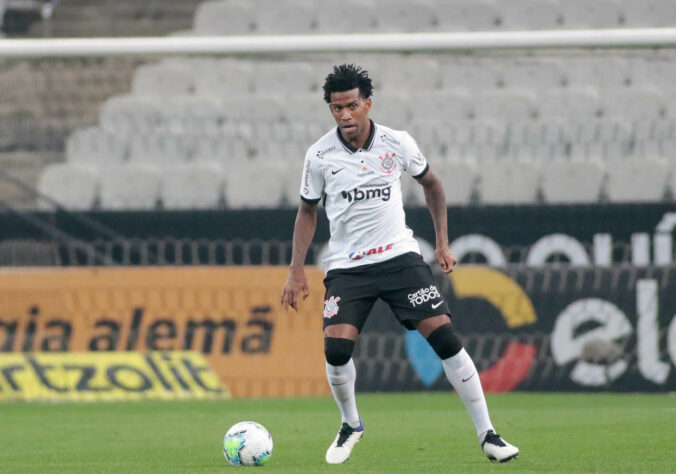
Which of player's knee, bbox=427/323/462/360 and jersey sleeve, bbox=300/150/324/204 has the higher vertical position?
jersey sleeve, bbox=300/150/324/204

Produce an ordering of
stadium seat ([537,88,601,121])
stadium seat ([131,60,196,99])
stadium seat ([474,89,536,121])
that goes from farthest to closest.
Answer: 1. stadium seat ([131,60,196,99])
2. stadium seat ([474,89,536,121])
3. stadium seat ([537,88,601,121])

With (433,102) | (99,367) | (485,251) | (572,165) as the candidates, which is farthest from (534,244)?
(99,367)

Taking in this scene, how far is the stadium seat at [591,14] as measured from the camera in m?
15.0

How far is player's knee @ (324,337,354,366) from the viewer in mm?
5742

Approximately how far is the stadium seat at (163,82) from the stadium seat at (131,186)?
2.34 m

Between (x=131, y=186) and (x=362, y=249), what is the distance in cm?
789

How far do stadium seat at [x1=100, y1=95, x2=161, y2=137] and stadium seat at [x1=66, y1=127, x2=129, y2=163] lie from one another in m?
0.13

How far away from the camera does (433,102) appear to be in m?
14.1

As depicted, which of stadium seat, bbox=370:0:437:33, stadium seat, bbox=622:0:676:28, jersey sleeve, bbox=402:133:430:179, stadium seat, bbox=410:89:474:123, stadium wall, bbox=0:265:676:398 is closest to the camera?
jersey sleeve, bbox=402:133:430:179

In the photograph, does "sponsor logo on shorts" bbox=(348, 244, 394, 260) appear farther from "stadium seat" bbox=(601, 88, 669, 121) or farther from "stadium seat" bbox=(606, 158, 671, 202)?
"stadium seat" bbox=(601, 88, 669, 121)

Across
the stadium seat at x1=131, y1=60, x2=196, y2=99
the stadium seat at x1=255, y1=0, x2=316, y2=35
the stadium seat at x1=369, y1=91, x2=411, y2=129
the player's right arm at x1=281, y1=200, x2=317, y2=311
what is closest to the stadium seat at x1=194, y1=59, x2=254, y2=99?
the stadium seat at x1=131, y1=60, x2=196, y2=99

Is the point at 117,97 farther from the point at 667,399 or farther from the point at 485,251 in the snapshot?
the point at 667,399

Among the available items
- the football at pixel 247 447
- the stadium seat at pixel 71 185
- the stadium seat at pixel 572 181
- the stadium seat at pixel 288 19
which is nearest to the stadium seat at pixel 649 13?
the stadium seat at pixel 572 181

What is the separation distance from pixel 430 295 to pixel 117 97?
416 inches
